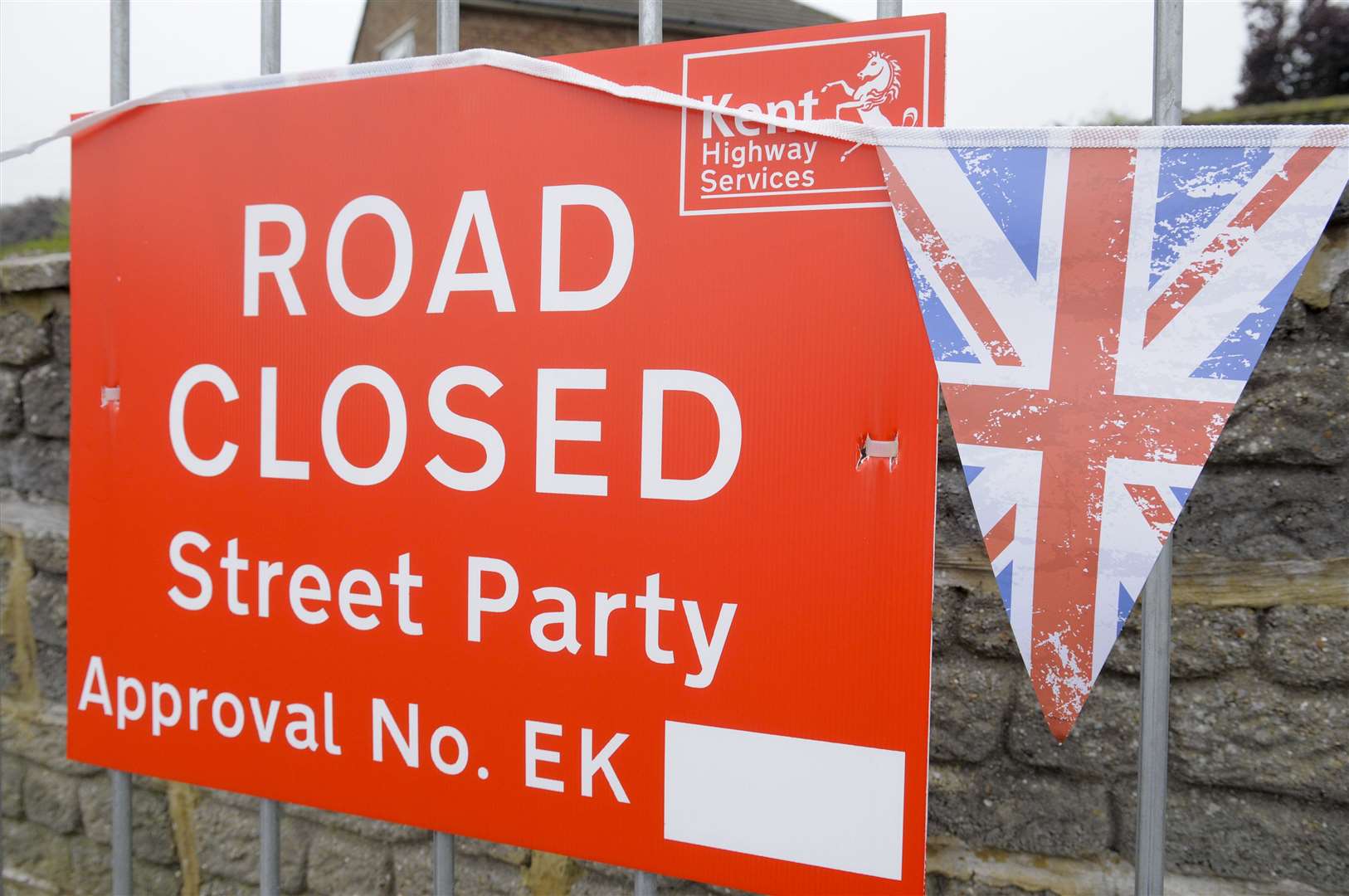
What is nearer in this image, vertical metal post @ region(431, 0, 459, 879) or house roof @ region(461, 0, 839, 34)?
vertical metal post @ region(431, 0, 459, 879)

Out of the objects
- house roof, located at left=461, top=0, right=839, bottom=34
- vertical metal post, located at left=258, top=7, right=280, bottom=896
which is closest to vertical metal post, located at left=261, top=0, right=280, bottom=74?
vertical metal post, located at left=258, top=7, right=280, bottom=896

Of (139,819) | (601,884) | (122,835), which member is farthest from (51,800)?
(601,884)

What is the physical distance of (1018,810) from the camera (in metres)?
1.36

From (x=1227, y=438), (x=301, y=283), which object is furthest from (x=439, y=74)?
(x=1227, y=438)

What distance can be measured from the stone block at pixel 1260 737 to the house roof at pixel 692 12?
24.0 feet

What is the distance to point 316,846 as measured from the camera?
178 cm

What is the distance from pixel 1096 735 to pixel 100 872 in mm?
2008

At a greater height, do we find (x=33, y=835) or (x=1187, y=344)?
(x=1187, y=344)

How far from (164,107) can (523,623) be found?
3.12 feet

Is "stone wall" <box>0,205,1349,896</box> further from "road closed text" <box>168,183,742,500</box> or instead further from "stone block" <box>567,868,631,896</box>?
"road closed text" <box>168,183,742,500</box>

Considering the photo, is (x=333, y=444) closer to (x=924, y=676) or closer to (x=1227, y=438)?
(x=924, y=676)

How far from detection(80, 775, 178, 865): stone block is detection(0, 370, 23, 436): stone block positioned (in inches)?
30.1

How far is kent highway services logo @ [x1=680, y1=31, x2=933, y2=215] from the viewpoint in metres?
1.04

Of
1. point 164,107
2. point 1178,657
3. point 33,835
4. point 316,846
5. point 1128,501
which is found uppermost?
point 164,107
